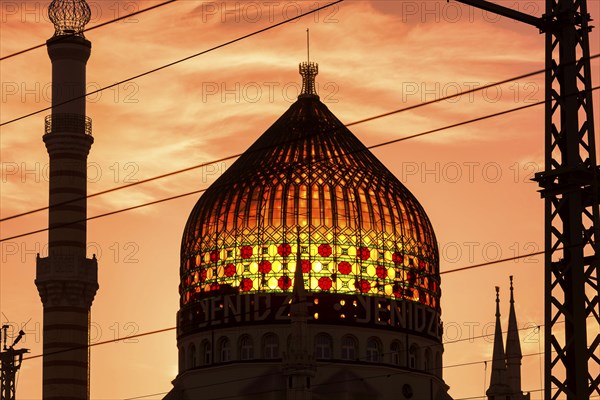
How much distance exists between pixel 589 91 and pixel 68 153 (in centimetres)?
5425

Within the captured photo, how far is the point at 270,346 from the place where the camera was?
81.2 metres

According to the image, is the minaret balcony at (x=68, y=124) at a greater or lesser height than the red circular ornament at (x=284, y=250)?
greater

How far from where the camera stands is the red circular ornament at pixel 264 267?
270ft

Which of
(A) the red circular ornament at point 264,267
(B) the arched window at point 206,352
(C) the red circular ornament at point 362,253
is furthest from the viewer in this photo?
(C) the red circular ornament at point 362,253

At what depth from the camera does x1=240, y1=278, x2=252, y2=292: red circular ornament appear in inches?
3246

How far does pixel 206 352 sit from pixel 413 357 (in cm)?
934

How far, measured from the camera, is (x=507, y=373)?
250 feet

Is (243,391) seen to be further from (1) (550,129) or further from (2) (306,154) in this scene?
(1) (550,129)

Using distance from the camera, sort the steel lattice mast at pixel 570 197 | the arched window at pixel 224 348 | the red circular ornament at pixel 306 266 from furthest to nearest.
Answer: the arched window at pixel 224 348 → the red circular ornament at pixel 306 266 → the steel lattice mast at pixel 570 197

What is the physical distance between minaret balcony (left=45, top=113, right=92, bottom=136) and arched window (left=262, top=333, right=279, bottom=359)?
1226cm

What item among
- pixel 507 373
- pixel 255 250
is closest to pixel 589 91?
pixel 507 373

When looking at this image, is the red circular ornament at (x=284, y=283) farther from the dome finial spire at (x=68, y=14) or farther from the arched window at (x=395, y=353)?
the dome finial spire at (x=68, y=14)

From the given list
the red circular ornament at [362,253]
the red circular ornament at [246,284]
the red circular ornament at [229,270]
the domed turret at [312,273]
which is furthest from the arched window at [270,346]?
the red circular ornament at [362,253]

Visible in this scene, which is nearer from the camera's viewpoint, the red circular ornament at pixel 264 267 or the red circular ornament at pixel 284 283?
the red circular ornament at pixel 284 283
